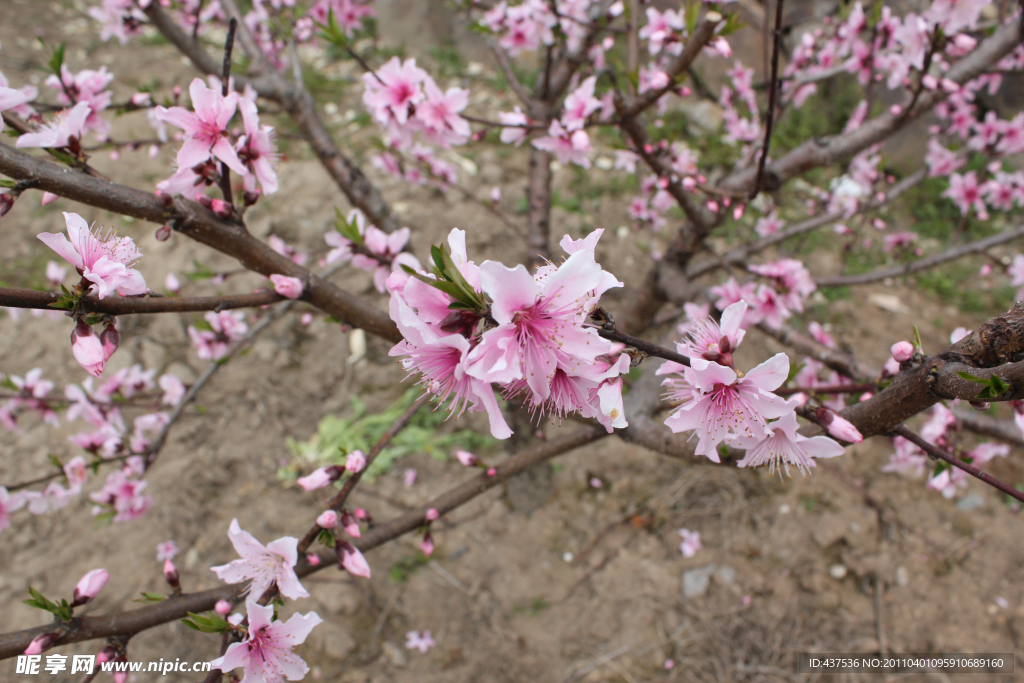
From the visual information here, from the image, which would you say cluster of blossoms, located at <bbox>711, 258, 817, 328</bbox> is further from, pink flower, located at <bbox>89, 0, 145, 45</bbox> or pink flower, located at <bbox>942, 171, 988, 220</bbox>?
pink flower, located at <bbox>89, 0, 145, 45</bbox>

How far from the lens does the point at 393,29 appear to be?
762cm

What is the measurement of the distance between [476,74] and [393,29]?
64.6 inches

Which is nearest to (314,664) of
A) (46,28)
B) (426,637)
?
(426,637)

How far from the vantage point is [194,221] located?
137 cm

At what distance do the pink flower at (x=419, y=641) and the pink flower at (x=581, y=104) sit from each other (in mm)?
2754

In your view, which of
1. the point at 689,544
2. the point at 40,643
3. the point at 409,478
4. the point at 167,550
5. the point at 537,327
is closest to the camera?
the point at 537,327

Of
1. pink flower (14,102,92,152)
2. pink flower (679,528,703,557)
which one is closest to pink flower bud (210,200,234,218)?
pink flower (14,102,92,152)

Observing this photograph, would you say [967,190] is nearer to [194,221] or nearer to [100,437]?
[194,221]

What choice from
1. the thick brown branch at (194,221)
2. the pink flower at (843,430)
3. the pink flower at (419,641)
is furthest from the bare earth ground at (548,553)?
the thick brown branch at (194,221)

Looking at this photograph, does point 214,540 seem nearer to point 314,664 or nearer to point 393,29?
point 314,664

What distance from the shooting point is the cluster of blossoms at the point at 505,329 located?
83 centimetres

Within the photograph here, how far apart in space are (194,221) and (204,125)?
289 millimetres

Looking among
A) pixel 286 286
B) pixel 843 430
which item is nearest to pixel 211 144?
pixel 286 286

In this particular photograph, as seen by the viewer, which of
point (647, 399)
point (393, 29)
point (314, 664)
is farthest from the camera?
point (393, 29)
